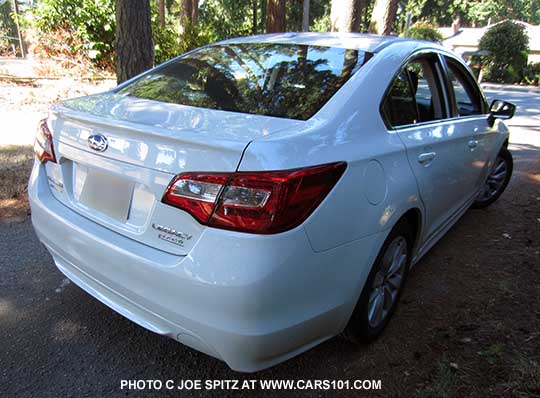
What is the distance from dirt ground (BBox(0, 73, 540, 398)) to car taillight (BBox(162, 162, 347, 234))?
1018 millimetres

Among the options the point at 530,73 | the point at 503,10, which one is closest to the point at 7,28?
the point at 530,73

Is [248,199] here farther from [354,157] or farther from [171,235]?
[354,157]

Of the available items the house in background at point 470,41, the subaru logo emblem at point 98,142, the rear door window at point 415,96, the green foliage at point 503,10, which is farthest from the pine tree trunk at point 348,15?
the green foliage at point 503,10

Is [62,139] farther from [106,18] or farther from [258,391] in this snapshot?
[106,18]

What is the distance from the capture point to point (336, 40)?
9.00 feet

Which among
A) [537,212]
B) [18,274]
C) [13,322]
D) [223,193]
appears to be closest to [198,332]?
[223,193]

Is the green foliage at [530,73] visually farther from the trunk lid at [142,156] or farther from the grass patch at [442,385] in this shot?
the trunk lid at [142,156]

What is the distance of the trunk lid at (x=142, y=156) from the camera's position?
1.69 metres

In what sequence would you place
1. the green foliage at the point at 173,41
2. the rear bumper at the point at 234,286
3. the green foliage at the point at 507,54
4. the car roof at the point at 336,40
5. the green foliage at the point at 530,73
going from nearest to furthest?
the rear bumper at the point at 234,286 → the car roof at the point at 336,40 → the green foliage at the point at 173,41 → the green foliage at the point at 530,73 → the green foliage at the point at 507,54

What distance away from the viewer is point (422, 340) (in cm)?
252

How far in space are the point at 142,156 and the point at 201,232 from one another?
424 mm

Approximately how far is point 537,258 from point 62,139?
358 cm

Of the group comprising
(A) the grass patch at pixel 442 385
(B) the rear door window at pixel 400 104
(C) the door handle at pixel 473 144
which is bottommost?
(A) the grass patch at pixel 442 385

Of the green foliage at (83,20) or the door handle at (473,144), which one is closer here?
the door handle at (473,144)
